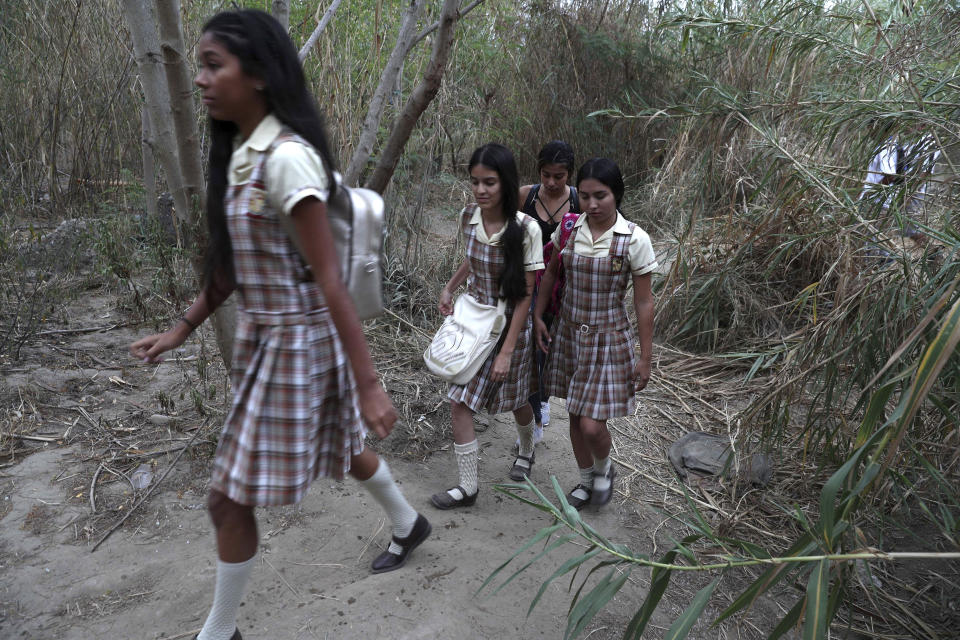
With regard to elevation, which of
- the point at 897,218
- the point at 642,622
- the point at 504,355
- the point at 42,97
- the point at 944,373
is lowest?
Answer: the point at 642,622

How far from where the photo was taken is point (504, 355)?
249cm

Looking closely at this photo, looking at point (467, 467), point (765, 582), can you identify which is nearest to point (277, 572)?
point (467, 467)

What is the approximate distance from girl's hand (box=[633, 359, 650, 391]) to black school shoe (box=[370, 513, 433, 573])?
0.94m

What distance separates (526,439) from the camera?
9.69ft

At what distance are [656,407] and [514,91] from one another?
4.09m

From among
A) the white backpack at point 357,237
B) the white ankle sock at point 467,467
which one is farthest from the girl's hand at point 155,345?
the white ankle sock at point 467,467

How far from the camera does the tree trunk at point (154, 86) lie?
221 cm

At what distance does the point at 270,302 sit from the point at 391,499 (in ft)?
2.63

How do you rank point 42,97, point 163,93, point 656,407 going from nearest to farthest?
point 163,93 → point 656,407 → point 42,97

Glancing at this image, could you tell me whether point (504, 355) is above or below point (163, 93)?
below

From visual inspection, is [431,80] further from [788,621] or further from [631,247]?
[788,621]

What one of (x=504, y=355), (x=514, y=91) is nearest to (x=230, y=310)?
(x=504, y=355)

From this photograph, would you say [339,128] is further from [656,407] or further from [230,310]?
[656,407]

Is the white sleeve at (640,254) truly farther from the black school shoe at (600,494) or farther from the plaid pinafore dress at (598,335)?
the black school shoe at (600,494)
